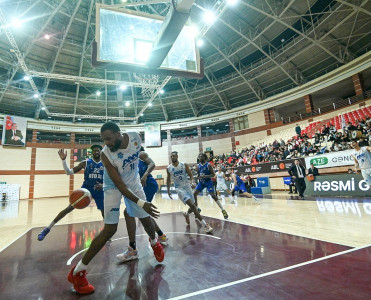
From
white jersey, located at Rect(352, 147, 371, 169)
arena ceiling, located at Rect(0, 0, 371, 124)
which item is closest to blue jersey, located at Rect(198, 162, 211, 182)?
white jersey, located at Rect(352, 147, 371, 169)

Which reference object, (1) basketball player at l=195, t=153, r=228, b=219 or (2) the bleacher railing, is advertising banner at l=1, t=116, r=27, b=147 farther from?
(2) the bleacher railing

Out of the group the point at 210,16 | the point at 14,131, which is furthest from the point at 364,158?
the point at 14,131

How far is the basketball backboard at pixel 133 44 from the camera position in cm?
688

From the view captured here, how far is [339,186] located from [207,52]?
1807 centimetres

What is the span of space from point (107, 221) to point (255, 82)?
2436 cm

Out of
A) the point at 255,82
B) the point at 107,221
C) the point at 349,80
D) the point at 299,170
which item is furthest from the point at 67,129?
the point at 349,80

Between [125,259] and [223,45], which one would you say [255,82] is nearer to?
[223,45]

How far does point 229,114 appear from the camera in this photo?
89.5ft

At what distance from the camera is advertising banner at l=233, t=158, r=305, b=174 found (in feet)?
47.5

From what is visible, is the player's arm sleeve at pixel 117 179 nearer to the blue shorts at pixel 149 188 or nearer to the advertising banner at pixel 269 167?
the blue shorts at pixel 149 188

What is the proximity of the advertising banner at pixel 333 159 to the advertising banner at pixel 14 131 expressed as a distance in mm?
27831

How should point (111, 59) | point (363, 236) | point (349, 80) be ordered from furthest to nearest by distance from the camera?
1. point (349, 80)
2. point (111, 59)
3. point (363, 236)

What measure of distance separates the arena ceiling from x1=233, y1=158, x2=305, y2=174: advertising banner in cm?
952

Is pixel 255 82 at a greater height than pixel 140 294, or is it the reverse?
pixel 255 82
